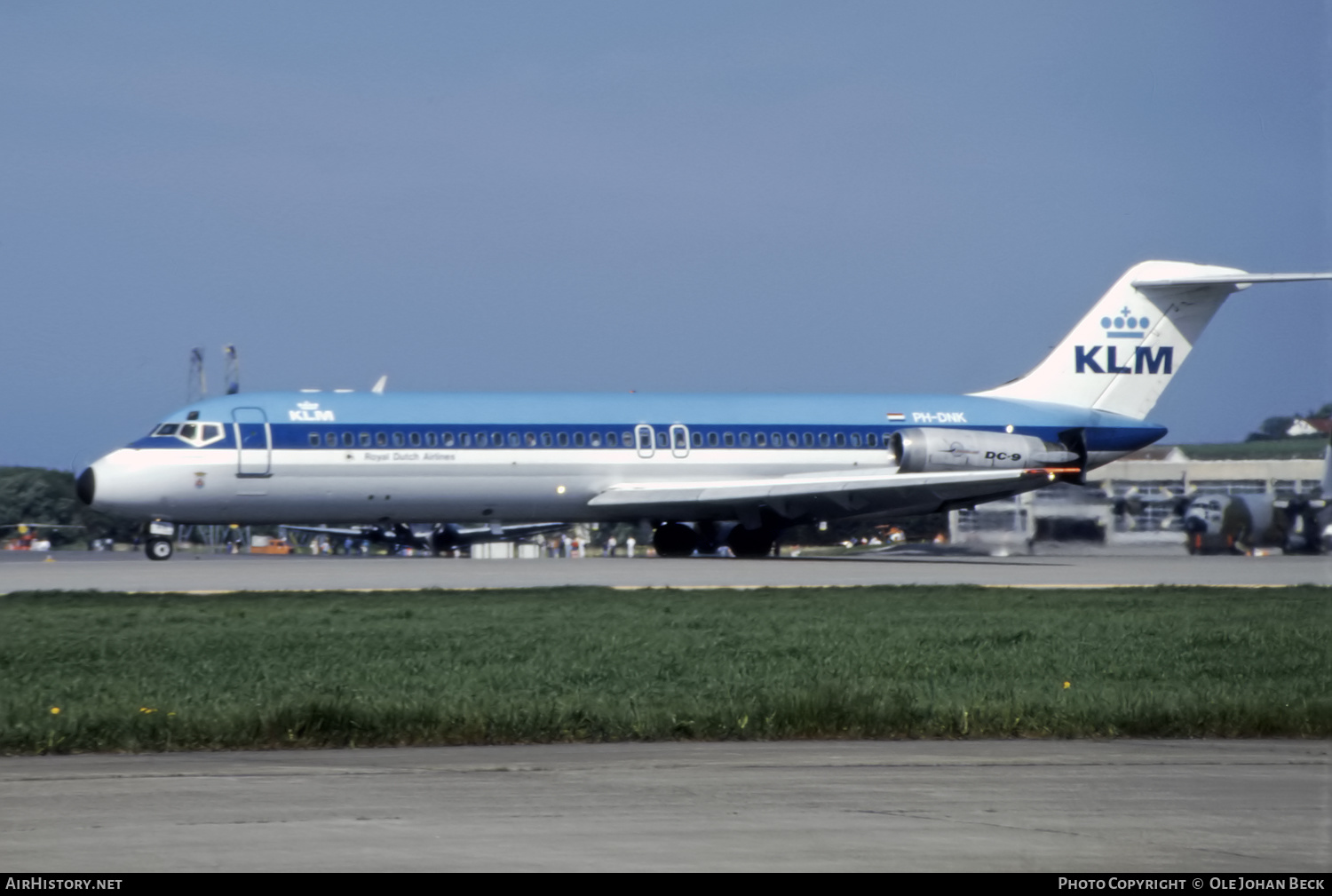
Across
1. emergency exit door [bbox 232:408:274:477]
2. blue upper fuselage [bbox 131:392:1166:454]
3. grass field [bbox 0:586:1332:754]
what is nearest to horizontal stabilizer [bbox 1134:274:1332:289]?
blue upper fuselage [bbox 131:392:1166:454]

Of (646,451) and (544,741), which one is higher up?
(646,451)

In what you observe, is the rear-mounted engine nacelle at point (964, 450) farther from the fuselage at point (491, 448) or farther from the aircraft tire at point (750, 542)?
the aircraft tire at point (750, 542)

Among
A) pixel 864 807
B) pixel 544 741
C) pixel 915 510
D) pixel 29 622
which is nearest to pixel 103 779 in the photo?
pixel 544 741

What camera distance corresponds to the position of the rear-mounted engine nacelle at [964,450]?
134ft

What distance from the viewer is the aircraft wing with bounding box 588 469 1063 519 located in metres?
39.3

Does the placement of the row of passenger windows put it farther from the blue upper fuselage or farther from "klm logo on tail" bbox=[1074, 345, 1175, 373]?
"klm logo on tail" bbox=[1074, 345, 1175, 373]

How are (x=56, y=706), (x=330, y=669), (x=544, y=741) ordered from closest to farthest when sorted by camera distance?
(x=544, y=741)
(x=56, y=706)
(x=330, y=669)

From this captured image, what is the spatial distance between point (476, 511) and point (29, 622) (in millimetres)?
17837

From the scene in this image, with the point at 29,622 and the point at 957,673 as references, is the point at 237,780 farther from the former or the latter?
the point at 29,622

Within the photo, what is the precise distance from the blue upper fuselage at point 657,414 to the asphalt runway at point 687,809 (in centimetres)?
2625

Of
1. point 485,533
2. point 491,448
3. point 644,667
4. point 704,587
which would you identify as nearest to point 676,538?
point 491,448

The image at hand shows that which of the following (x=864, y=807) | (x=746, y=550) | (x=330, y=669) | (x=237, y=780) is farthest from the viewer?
(x=746, y=550)

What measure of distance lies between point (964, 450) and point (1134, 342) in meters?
6.58

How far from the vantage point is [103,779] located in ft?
33.4
